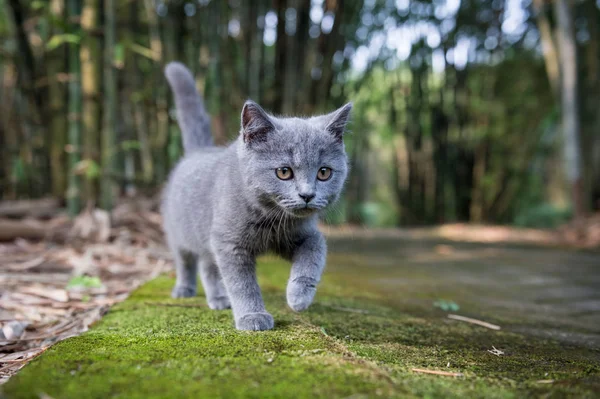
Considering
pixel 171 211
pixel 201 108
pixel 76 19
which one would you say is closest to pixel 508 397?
pixel 171 211

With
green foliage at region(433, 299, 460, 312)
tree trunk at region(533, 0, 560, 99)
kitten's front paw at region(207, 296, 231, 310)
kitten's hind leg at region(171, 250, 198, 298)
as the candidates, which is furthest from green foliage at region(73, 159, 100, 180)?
tree trunk at region(533, 0, 560, 99)

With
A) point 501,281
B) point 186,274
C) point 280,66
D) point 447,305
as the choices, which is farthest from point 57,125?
point 501,281

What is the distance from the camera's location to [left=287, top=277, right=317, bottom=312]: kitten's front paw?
184 centimetres

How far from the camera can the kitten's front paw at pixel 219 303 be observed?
225 cm

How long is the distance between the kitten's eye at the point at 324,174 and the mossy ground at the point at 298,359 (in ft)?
1.83

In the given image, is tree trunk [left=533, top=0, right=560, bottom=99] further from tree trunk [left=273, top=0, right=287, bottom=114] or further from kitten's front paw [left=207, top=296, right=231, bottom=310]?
kitten's front paw [left=207, top=296, right=231, bottom=310]

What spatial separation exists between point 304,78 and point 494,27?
4951 mm

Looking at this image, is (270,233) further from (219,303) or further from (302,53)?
(302,53)

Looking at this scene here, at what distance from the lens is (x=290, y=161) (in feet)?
6.25

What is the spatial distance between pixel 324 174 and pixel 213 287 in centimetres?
82

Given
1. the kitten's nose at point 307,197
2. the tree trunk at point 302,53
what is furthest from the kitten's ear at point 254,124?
the tree trunk at point 302,53

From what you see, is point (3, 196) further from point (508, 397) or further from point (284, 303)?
point (508, 397)

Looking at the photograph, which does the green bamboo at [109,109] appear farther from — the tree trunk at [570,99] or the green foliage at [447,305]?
the tree trunk at [570,99]

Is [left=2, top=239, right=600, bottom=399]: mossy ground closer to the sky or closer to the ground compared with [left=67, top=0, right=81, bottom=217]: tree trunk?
closer to the ground
